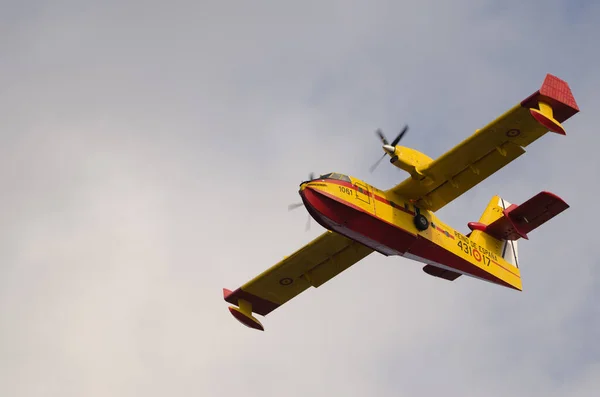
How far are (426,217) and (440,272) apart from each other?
3.82 metres

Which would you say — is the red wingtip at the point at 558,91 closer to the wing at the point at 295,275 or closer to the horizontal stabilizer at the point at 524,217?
the horizontal stabilizer at the point at 524,217

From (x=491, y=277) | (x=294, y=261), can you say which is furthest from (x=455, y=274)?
(x=294, y=261)

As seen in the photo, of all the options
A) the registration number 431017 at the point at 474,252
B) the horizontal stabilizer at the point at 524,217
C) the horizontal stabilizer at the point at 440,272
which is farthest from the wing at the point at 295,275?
the horizontal stabilizer at the point at 524,217

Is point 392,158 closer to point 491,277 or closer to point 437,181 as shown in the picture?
point 437,181

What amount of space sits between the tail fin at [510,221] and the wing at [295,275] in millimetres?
5268

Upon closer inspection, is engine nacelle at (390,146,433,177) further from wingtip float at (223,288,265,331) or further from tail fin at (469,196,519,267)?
wingtip float at (223,288,265,331)

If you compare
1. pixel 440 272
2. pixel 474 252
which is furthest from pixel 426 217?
pixel 440 272

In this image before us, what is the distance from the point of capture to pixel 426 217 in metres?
37.3

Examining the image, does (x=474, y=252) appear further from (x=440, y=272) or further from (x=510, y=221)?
(x=510, y=221)

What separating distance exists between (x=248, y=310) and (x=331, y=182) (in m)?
8.83

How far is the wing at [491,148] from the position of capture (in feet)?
113

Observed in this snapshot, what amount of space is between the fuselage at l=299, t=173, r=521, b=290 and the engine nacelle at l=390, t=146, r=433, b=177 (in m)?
1.27

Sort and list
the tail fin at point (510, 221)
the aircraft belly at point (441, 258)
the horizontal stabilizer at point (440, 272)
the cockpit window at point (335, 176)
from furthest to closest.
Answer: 1. the horizontal stabilizer at point (440, 272)
2. the tail fin at point (510, 221)
3. the aircraft belly at point (441, 258)
4. the cockpit window at point (335, 176)

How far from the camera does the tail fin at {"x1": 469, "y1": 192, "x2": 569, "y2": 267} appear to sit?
3853 cm
